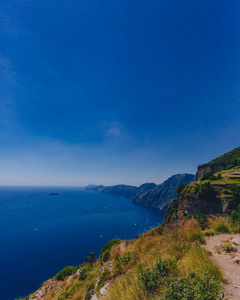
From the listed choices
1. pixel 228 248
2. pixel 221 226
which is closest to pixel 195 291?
pixel 228 248

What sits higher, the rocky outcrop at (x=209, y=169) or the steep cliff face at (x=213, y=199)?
the rocky outcrop at (x=209, y=169)

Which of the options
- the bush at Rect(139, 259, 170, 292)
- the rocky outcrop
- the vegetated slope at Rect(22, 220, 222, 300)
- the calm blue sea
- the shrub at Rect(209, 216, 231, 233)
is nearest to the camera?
the vegetated slope at Rect(22, 220, 222, 300)

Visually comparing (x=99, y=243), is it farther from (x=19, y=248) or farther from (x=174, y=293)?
(x=174, y=293)

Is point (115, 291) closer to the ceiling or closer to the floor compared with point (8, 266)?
closer to the ceiling

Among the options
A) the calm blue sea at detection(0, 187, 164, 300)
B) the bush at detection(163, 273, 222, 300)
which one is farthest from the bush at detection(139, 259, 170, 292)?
Answer: the calm blue sea at detection(0, 187, 164, 300)

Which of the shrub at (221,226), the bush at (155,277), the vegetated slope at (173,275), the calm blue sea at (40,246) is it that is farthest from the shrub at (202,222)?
the calm blue sea at (40,246)

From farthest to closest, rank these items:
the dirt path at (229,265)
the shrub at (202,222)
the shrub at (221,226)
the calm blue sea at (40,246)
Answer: the calm blue sea at (40,246), the shrub at (202,222), the shrub at (221,226), the dirt path at (229,265)

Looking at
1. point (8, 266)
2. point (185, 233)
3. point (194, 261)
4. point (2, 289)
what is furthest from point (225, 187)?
point (8, 266)

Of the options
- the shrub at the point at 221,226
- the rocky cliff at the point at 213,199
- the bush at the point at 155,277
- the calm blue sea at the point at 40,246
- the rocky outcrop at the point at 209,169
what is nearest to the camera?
the bush at the point at 155,277

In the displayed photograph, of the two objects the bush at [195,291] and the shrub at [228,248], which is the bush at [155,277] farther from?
the shrub at [228,248]

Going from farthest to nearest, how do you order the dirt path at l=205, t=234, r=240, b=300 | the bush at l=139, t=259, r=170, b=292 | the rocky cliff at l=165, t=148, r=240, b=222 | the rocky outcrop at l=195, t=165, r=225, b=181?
the rocky outcrop at l=195, t=165, r=225, b=181, the rocky cliff at l=165, t=148, r=240, b=222, the bush at l=139, t=259, r=170, b=292, the dirt path at l=205, t=234, r=240, b=300

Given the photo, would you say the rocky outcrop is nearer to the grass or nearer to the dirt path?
the grass
